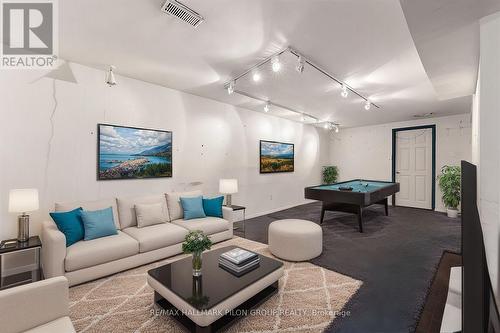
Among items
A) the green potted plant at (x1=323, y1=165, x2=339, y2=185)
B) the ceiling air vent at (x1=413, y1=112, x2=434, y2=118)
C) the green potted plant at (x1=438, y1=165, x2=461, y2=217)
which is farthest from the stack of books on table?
the green potted plant at (x1=323, y1=165, x2=339, y2=185)

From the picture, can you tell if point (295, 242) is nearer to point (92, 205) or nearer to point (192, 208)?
point (192, 208)

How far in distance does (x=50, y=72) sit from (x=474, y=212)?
14.3 ft

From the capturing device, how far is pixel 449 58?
2.28m

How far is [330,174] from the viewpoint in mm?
8102

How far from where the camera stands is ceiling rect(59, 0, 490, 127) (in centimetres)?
203

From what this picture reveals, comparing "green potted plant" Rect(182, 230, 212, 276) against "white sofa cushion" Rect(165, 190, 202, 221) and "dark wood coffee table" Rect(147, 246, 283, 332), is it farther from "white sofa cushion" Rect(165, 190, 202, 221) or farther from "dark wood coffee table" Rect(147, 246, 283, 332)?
"white sofa cushion" Rect(165, 190, 202, 221)

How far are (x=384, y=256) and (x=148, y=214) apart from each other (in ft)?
11.6

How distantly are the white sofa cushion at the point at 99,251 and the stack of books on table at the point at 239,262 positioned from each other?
1295 mm

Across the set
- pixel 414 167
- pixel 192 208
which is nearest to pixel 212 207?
pixel 192 208

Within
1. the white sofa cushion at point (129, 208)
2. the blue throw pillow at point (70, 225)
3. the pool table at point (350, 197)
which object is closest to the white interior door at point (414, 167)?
the pool table at point (350, 197)

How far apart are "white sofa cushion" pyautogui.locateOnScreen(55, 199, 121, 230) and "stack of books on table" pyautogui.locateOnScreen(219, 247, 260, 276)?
1.90 m

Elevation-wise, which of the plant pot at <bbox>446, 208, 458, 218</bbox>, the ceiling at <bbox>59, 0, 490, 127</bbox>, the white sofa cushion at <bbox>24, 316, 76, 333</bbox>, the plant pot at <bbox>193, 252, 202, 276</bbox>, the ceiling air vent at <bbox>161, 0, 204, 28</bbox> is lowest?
the plant pot at <bbox>446, 208, 458, 218</bbox>

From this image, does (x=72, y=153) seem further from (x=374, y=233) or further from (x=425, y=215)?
(x=425, y=215)

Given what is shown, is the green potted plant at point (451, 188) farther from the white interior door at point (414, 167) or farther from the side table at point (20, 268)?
the side table at point (20, 268)
